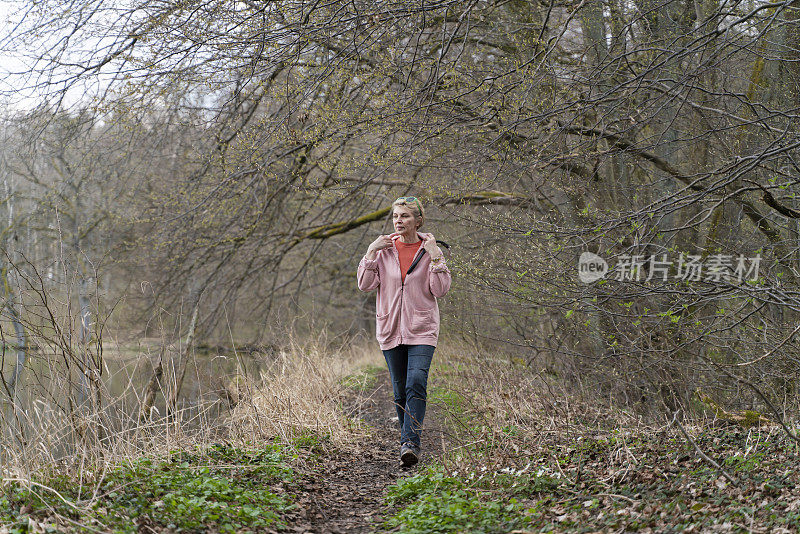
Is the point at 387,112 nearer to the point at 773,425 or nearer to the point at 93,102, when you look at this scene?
the point at 93,102

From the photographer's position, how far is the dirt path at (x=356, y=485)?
4242mm

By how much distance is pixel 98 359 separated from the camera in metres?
4.66

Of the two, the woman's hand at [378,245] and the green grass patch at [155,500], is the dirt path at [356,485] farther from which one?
the woman's hand at [378,245]

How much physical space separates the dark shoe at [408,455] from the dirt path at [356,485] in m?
0.11

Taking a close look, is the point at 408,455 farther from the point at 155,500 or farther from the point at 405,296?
the point at 155,500

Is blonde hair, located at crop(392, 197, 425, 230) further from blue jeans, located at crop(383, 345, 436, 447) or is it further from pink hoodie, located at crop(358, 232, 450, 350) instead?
blue jeans, located at crop(383, 345, 436, 447)

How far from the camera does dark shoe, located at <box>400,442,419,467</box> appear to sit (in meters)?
5.37

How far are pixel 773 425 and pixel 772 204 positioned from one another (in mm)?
2088

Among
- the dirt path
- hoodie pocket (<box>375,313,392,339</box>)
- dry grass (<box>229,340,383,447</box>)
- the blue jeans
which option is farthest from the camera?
dry grass (<box>229,340,383,447</box>)

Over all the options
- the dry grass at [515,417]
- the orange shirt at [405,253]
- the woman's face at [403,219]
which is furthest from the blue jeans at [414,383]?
the woman's face at [403,219]

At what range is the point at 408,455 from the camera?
5.37 metres

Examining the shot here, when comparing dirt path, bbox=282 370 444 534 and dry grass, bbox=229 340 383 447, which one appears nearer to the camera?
dirt path, bbox=282 370 444 534

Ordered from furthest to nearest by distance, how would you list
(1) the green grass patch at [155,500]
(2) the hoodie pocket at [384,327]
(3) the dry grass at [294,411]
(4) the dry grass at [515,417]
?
(3) the dry grass at [294,411]
(2) the hoodie pocket at [384,327]
(4) the dry grass at [515,417]
(1) the green grass patch at [155,500]

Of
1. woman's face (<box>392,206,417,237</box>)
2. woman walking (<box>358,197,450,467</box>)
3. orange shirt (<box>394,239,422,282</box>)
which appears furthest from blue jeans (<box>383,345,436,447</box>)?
woman's face (<box>392,206,417,237</box>)
